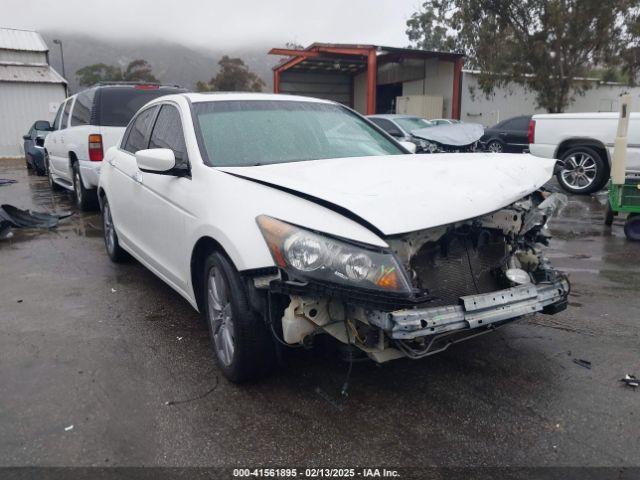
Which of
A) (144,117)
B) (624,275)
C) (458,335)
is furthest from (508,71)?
(458,335)

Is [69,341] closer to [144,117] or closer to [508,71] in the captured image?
[144,117]

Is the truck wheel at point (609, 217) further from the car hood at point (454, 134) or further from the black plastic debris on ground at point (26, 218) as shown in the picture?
the black plastic debris on ground at point (26, 218)

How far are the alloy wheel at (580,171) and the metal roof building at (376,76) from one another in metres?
15.8

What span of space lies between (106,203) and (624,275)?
17.3 ft

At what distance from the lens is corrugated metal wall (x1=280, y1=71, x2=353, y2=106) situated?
30828 mm

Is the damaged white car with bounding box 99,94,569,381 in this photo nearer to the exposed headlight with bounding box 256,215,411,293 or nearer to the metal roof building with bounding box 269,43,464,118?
the exposed headlight with bounding box 256,215,411,293

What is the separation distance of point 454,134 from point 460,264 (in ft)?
9.47

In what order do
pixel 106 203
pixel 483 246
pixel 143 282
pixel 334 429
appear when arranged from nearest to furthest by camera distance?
pixel 334 429 < pixel 483 246 < pixel 143 282 < pixel 106 203

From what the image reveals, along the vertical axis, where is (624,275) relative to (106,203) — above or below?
below

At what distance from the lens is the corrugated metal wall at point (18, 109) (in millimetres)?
26297

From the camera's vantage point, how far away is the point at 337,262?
2.62 m

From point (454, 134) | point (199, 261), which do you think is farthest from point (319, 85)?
point (199, 261)

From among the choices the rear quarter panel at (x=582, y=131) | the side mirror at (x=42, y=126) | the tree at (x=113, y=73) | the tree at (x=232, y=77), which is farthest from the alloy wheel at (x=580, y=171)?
the tree at (x=113, y=73)

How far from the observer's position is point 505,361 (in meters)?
3.55
